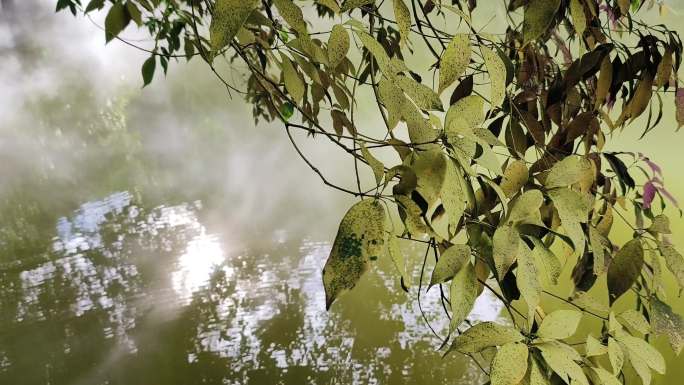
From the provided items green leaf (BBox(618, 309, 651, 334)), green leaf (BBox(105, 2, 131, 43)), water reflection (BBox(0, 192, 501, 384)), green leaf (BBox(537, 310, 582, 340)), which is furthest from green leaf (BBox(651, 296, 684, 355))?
water reflection (BBox(0, 192, 501, 384))

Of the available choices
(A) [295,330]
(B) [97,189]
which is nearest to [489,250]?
(A) [295,330]

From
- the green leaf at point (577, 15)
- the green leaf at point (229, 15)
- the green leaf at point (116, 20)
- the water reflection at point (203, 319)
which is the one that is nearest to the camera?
the green leaf at point (229, 15)

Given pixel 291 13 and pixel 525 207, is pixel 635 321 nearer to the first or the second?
pixel 525 207

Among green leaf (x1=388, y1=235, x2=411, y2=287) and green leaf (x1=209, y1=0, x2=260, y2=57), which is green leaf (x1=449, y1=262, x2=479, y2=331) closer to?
green leaf (x1=388, y1=235, x2=411, y2=287)

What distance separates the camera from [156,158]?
149 inches

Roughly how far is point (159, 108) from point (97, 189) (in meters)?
2.13

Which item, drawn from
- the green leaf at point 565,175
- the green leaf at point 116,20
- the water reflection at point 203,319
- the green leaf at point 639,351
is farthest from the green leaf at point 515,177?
the water reflection at point 203,319

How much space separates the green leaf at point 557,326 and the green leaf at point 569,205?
0.19ft

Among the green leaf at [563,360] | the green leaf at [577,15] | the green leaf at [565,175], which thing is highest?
the green leaf at [577,15]

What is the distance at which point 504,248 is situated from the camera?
0.26 metres

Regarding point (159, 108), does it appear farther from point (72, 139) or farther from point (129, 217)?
point (129, 217)

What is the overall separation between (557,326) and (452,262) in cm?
8

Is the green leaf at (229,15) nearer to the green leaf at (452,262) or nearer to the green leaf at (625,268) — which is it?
the green leaf at (452,262)

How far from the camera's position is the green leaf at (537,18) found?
297mm
